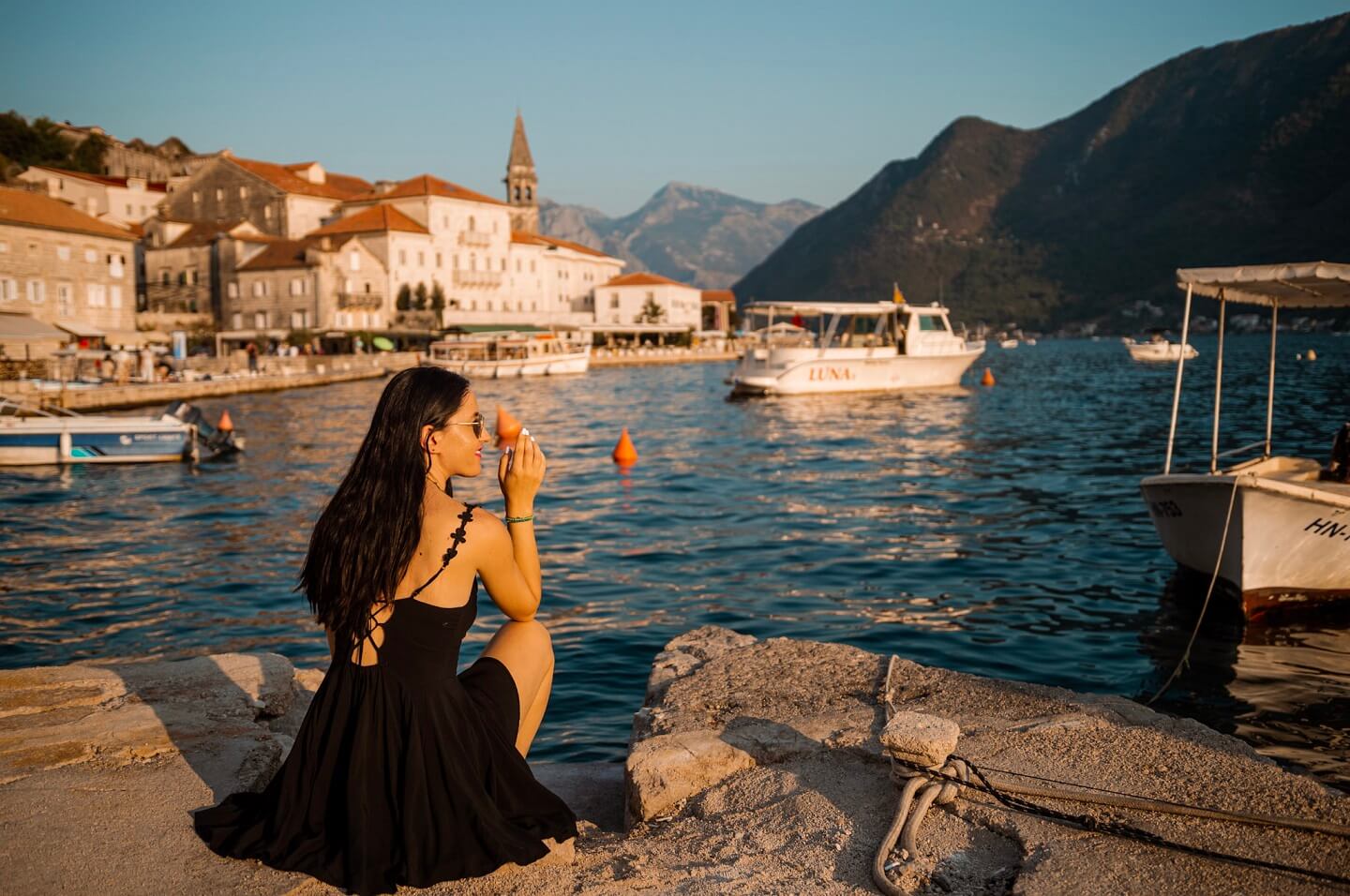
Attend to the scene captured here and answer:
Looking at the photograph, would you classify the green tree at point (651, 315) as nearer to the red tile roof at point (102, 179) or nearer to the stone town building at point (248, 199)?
the stone town building at point (248, 199)

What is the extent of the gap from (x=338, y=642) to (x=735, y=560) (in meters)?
9.43

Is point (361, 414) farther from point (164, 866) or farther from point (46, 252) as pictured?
point (164, 866)

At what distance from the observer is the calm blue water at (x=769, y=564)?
27.1 ft

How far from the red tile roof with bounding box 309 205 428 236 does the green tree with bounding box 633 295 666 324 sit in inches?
891

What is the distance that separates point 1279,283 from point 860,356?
3188 cm

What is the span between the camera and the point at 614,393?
159 ft

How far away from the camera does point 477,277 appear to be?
278ft

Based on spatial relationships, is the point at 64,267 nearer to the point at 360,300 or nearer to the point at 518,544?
the point at 360,300

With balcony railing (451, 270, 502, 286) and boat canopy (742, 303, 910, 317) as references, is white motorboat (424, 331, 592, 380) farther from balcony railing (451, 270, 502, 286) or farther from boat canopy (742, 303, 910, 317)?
boat canopy (742, 303, 910, 317)

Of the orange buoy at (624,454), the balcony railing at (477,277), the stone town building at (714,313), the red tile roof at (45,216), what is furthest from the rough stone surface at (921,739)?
the stone town building at (714,313)

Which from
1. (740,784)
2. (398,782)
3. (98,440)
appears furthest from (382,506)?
(98,440)

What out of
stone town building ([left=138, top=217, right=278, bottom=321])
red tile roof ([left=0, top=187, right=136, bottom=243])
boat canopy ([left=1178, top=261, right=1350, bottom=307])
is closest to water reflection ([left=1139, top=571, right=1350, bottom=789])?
boat canopy ([left=1178, top=261, right=1350, bottom=307])

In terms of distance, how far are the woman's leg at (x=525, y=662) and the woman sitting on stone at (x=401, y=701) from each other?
313 mm

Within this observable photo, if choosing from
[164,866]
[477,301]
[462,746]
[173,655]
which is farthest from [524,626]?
[477,301]
